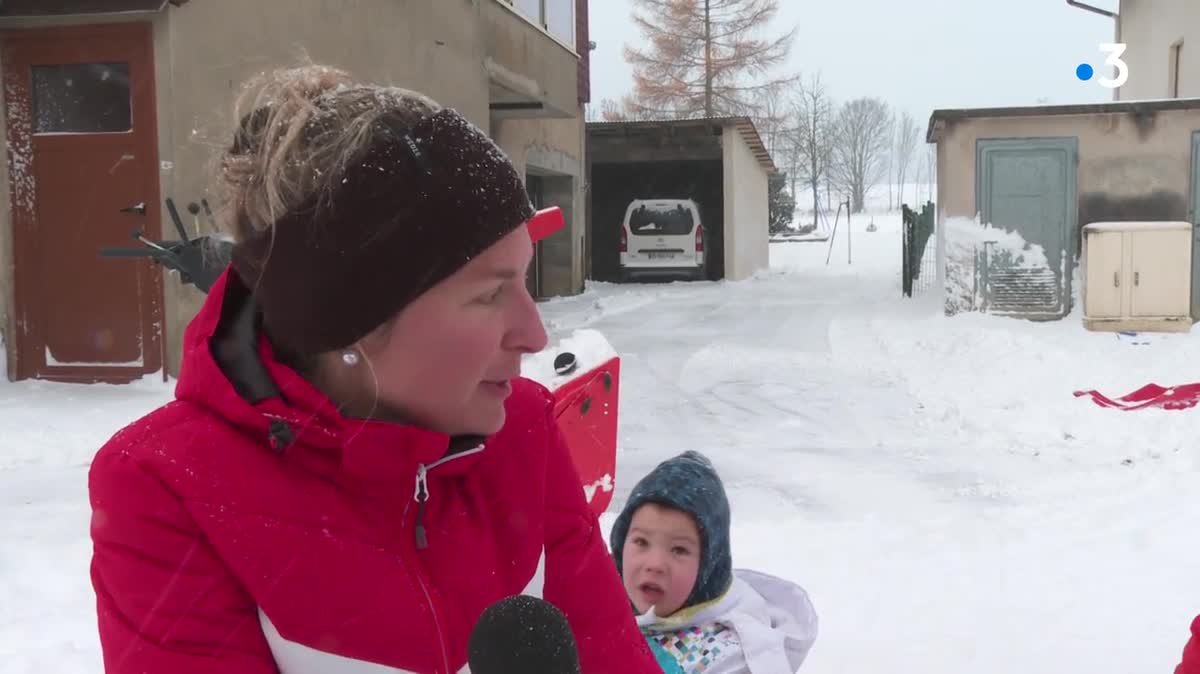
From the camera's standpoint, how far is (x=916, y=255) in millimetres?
16984

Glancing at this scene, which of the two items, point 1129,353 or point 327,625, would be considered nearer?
point 327,625

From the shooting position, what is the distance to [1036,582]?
3725mm

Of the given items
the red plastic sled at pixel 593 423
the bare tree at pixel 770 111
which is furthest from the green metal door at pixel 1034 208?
the bare tree at pixel 770 111

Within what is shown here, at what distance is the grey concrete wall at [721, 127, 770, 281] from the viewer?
1934 centimetres

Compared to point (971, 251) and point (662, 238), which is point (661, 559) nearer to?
point (971, 251)

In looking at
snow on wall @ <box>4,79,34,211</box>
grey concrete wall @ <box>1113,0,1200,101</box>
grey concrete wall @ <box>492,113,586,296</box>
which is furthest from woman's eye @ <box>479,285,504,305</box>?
grey concrete wall @ <box>1113,0,1200,101</box>

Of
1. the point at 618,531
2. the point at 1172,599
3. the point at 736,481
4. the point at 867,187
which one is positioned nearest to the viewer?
the point at 618,531

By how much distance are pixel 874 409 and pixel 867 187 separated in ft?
242

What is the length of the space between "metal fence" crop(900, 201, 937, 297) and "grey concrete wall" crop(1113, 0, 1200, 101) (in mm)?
4478

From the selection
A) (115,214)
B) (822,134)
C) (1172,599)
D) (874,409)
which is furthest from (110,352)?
(822,134)

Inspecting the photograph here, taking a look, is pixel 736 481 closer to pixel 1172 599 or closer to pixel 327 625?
pixel 1172 599

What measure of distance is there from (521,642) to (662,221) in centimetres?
1882

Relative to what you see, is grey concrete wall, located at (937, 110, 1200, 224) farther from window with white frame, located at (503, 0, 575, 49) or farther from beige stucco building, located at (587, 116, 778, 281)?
beige stucco building, located at (587, 116, 778, 281)

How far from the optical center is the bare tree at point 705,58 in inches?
1419
